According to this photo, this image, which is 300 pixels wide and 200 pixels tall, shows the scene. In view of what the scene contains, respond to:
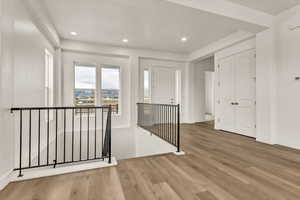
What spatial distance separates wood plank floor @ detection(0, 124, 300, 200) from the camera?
1.56 meters

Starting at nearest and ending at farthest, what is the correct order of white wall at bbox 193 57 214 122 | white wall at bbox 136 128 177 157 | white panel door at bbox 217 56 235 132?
white wall at bbox 136 128 177 157, white panel door at bbox 217 56 235 132, white wall at bbox 193 57 214 122

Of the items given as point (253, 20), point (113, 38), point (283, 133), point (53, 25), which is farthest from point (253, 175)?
point (53, 25)

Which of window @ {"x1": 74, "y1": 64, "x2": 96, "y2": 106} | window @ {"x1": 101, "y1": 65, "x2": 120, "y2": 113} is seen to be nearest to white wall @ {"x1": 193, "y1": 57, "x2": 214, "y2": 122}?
window @ {"x1": 101, "y1": 65, "x2": 120, "y2": 113}

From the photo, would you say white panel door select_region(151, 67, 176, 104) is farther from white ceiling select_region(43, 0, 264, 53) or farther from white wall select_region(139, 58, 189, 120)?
white ceiling select_region(43, 0, 264, 53)

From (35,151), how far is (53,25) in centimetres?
301

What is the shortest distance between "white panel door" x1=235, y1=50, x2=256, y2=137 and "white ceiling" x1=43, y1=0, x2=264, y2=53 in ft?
2.67

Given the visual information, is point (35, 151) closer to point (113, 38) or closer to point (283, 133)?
point (113, 38)

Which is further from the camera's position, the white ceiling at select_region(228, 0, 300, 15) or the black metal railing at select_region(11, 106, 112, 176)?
the white ceiling at select_region(228, 0, 300, 15)

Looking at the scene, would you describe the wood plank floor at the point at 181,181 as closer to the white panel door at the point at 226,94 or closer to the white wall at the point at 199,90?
the white panel door at the point at 226,94

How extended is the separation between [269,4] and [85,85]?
534cm

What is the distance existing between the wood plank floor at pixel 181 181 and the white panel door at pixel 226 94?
195 centimetres

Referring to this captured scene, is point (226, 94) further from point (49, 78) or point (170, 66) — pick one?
point (49, 78)

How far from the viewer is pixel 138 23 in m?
3.66

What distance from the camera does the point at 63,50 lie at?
475cm
